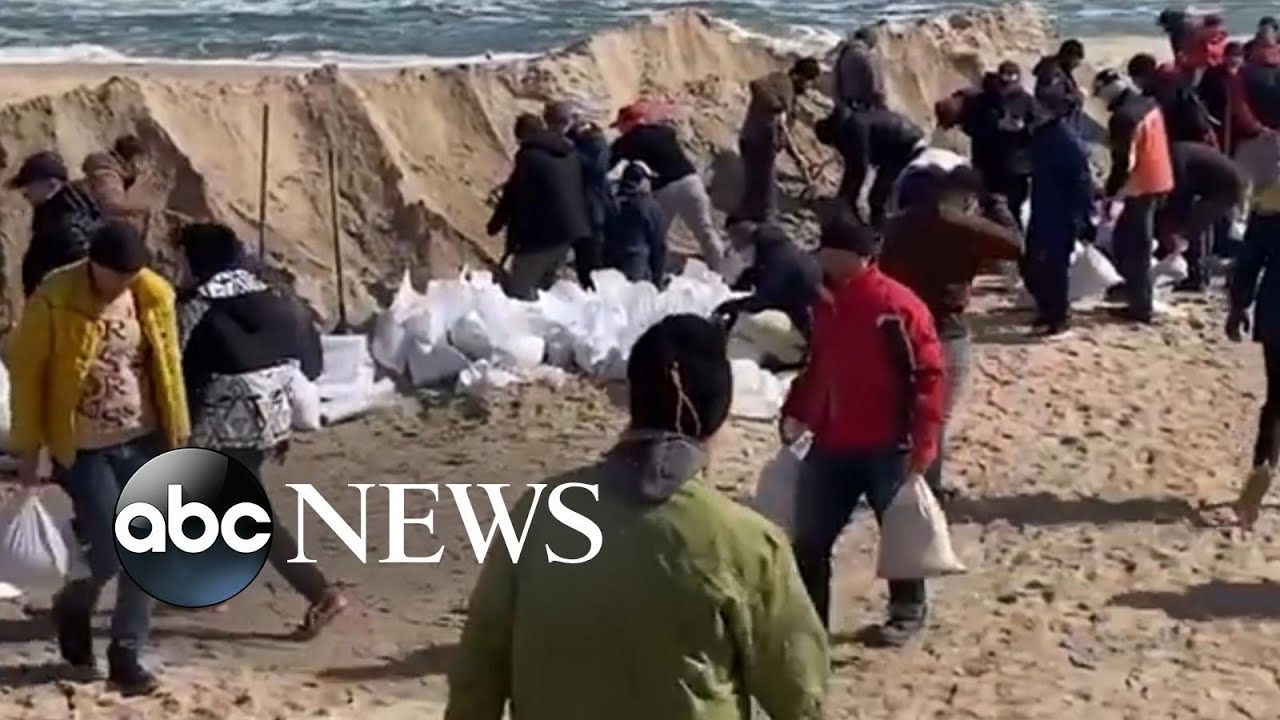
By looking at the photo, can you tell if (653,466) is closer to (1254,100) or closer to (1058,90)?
(1058,90)

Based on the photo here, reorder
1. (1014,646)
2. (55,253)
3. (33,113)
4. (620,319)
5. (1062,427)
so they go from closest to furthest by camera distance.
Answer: (1014,646) → (55,253) → (1062,427) → (620,319) → (33,113)

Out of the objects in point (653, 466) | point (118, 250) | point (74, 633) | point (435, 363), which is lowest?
point (435, 363)

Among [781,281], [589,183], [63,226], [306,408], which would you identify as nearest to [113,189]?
[63,226]

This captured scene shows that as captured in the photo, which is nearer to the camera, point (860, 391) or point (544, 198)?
point (860, 391)

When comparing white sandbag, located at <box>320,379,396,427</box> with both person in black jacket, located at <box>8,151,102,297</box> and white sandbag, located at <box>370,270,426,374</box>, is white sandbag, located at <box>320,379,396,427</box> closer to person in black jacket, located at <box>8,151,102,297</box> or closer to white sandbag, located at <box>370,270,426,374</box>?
white sandbag, located at <box>370,270,426,374</box>

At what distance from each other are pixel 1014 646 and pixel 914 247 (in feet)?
5.17

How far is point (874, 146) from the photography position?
53.1 feet

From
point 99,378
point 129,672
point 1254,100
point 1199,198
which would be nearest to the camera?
point 99,378

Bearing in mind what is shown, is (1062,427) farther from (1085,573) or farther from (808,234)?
(808,234)

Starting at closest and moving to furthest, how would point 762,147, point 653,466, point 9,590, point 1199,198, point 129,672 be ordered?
1. point 653,466
2. point 129,672
3. point 9,590
4. point 1199,198
5. point 762,147

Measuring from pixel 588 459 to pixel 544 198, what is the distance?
243cm

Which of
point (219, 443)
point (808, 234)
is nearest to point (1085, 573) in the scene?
point (219, 443)

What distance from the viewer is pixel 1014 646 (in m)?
8.73

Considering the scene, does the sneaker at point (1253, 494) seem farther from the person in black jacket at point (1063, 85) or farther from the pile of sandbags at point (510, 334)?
the person in black jacket at point (1063, 85)
